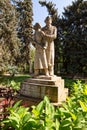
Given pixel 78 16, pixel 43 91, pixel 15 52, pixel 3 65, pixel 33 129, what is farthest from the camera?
pixel 78 16

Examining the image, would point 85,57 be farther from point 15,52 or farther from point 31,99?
point 31,99

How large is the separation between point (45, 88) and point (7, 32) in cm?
1721

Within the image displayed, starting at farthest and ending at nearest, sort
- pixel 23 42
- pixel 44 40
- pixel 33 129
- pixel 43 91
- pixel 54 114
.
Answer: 1. pixel 23 42
2. pixel 44 40
3. pixel 43 91
4. pixel 54 114
5. pixel 33 129

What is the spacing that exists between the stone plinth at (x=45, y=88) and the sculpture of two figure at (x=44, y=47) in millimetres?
392

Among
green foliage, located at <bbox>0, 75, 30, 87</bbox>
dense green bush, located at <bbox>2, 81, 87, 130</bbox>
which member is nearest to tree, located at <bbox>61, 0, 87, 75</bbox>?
green foliage, located at <bbox>0, 75, 30, 87</bbox>

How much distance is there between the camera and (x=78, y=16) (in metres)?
27.7

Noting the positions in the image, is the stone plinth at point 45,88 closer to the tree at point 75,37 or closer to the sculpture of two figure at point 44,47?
the sculpture of two figure at point 44,47

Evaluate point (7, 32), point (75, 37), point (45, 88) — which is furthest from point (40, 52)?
point (75, 37)

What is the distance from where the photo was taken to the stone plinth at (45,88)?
25.1 ft

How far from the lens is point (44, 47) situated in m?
8.49

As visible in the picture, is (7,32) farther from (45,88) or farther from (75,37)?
(45,88)

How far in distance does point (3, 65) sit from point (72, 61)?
7.53m

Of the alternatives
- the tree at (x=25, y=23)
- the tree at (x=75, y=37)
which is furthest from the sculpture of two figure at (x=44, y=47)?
the tree at (x=25, y=23)

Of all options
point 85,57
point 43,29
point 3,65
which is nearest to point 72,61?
point 85,57
